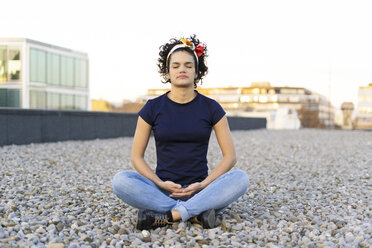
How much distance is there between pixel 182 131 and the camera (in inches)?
134

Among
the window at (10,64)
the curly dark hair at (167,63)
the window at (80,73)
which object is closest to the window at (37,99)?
the window at (10,64)

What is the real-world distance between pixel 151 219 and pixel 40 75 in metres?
25.5

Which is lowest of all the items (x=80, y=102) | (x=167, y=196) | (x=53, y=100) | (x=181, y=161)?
(x=167, y=196)

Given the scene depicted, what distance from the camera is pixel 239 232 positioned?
11.0ft

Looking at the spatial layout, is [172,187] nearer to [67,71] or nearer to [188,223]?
[188,223]

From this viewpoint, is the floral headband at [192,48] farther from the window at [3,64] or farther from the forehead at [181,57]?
the window at [3,64]

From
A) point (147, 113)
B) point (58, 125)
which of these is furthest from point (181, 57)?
point (58, 125)

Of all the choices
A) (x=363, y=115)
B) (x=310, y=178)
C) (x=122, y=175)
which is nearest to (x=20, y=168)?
(x=122, y=175)

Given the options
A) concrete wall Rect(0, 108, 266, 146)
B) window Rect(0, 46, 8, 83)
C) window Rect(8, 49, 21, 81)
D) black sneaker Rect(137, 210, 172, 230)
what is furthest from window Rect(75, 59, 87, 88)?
black sneaker Rect(137, 210, 172, 230)

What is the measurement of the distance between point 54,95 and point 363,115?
60.5m

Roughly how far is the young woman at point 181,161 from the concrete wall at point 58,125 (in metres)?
8.16

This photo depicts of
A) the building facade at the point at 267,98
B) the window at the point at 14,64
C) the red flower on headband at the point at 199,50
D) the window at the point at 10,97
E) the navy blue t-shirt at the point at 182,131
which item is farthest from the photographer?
the building facade at the point at 267,98

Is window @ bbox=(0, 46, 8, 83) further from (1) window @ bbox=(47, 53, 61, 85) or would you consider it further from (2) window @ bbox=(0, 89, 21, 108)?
(1) window @ bbox=(47, 53, 61, 85)

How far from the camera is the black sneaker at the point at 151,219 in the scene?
3285 millimetres
